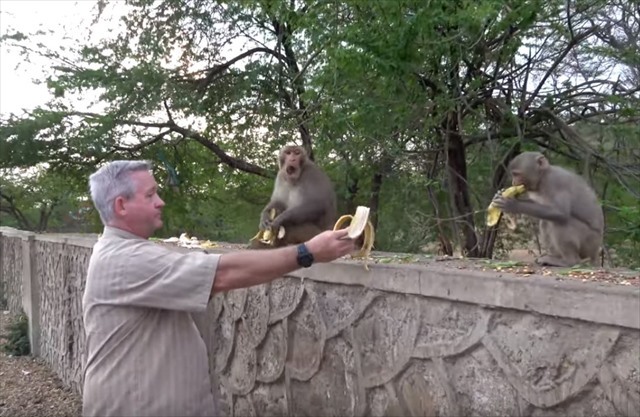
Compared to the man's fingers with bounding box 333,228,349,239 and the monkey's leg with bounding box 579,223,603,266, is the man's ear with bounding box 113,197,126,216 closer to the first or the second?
→ the man's fingers with bounding box 333,228,349,239

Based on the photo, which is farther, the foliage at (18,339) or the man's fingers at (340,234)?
the foliage at (18,339)

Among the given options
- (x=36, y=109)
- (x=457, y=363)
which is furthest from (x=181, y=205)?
(x=457, y=363)

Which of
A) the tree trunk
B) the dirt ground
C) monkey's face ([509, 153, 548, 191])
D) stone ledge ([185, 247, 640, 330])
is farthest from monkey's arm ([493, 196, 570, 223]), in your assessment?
the tree trunk

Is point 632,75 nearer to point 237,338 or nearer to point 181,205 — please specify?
point 237,338

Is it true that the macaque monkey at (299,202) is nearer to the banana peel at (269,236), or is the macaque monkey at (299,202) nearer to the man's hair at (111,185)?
the banana peel at (269,236)

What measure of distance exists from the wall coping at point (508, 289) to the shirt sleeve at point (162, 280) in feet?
3.59

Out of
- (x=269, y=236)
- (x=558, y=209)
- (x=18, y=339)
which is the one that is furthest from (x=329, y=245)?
(x=18, y=339)

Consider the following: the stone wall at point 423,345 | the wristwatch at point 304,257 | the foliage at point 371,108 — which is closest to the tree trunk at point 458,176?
→ the foliage at point 371,108

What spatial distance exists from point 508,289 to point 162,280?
1.35 meters

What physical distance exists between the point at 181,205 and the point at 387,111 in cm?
927

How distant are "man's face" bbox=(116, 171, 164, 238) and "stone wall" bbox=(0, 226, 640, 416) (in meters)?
1.27

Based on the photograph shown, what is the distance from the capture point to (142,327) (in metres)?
2.94

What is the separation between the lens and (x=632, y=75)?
32.3 ft

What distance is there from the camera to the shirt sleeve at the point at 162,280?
2.85 meters
